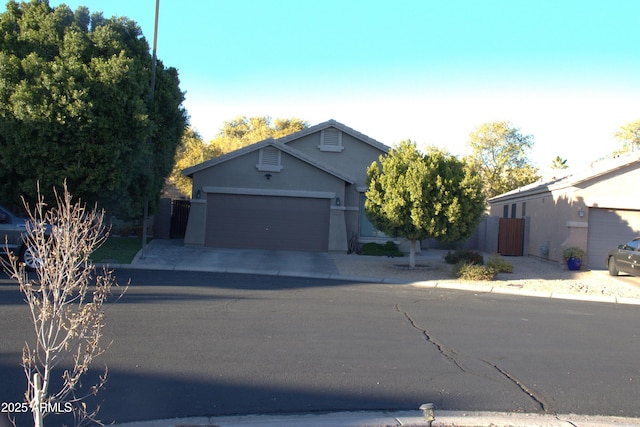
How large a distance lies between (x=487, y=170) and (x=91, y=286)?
36.5m

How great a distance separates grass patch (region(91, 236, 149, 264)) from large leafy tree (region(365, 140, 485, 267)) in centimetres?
Answer: 836

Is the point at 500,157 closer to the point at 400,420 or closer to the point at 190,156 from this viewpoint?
the point at 190,156

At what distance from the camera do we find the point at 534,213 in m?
26.5

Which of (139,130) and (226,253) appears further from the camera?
(226,253)

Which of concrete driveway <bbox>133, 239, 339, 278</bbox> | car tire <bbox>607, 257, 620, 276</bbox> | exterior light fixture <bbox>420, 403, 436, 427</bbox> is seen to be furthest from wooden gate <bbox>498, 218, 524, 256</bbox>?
exterior light fixture <bbox>420, 403, 436, 427</bbox>

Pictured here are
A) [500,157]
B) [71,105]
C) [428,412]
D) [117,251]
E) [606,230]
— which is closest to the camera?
[428,412]

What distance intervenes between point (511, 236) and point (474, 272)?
420 inches

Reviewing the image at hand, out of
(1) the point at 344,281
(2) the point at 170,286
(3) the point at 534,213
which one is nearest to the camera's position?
A: (2) the point at 170,286

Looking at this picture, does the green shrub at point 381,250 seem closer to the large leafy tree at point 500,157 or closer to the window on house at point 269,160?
the window on house at point 269,160

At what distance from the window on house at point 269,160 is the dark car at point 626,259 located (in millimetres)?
12829

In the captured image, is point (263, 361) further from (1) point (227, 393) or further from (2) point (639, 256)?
(2) point (639, 256)

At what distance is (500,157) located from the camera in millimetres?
42875


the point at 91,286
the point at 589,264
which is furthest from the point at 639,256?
the point at 91,286

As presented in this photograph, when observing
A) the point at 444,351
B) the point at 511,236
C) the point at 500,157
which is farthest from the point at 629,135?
the point at 444,351
